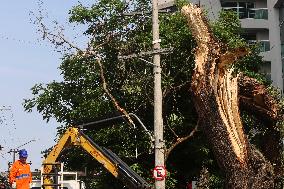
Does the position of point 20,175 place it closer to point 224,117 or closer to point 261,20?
point 224,117

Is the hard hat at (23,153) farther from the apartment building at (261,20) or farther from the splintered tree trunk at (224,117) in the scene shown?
the apartment building at (261,20)

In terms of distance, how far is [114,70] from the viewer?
23750mm

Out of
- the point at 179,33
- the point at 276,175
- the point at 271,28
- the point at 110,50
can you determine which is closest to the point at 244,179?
the point at 276,175

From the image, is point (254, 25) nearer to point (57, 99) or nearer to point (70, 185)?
point (57, 99)

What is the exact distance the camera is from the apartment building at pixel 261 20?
1474 inches

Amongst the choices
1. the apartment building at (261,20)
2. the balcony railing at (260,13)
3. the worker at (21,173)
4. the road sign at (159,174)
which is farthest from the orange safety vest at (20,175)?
the balcony railing at (260,13)

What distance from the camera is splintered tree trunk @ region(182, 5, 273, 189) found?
13.3 metres

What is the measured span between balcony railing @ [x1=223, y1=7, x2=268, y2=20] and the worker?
32230 mm

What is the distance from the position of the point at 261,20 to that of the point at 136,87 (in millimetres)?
22109

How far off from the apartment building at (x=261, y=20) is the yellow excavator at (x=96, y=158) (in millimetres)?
25317

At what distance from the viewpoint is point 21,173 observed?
10.9 meters

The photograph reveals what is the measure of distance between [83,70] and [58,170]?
1172 cm

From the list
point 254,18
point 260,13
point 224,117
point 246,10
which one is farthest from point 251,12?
point 224,117

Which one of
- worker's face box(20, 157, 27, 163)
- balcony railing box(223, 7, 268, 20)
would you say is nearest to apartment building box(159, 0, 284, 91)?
balcony railing box(223, 7, 268, 20)
